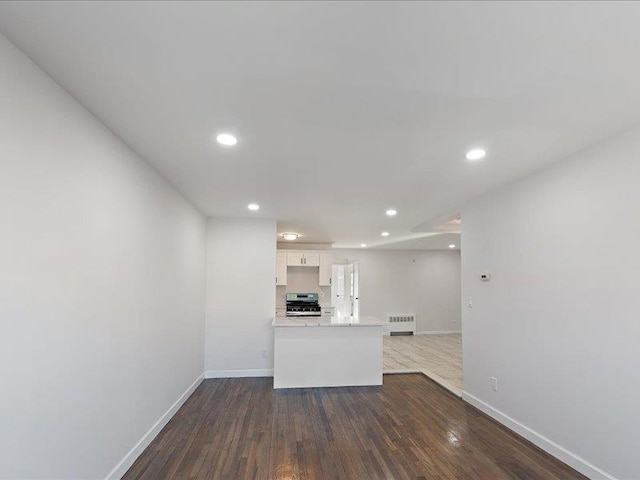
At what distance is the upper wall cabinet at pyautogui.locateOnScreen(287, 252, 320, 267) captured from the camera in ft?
25.1

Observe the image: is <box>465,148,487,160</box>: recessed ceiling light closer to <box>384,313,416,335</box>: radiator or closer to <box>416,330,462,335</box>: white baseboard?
<box>384,313,416,335</box>: radiator

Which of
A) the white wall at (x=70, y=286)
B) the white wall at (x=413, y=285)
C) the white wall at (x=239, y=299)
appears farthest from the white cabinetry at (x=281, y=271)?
the white wall at (x=70, y=286)

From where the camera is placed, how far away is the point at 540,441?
3086 millimetres

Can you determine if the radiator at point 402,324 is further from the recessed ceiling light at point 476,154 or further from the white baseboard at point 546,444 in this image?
the recessed ceiling light at point 476,154

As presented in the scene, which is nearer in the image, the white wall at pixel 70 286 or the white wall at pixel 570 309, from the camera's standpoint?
the white wall at pixel 70 286

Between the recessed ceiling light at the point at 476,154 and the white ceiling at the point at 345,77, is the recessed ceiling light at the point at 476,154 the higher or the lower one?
the lower one

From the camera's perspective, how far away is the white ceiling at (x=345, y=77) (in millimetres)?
1349

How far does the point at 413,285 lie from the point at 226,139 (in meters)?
8.43

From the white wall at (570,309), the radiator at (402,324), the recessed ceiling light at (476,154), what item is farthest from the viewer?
the radiator at (402,324)

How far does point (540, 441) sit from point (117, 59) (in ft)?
13.6

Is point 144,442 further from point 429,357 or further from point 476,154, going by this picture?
point 429,357

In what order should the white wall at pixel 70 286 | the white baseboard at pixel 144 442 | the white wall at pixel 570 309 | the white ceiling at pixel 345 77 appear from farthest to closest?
the white baseboard at pixel 144 442, the white wall at pixel 570 309, the white wall at pixel 70 286, the white ceiling at pixel 345 77

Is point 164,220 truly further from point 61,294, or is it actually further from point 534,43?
point 534,43

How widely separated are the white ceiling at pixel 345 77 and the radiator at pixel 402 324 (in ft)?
23.7
